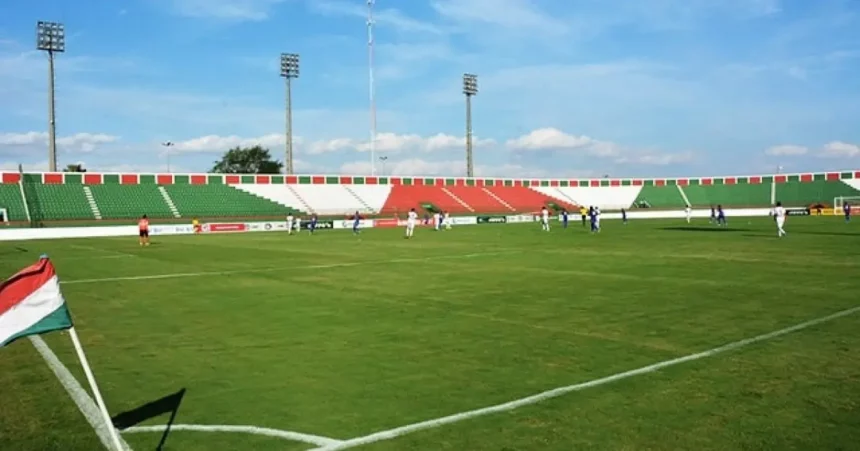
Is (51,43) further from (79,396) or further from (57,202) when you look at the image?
(79,396)

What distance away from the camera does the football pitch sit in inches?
229

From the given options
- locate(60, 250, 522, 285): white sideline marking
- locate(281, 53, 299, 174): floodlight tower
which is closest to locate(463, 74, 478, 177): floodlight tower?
locate(281, 53, 299, 174): floodlight tower

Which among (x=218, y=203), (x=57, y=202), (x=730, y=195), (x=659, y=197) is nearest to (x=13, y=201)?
(x=57, y=202)

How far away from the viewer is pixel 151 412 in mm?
6590

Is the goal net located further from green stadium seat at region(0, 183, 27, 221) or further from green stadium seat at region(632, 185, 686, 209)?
green stadium seat at region(0, 183, 27, 221)

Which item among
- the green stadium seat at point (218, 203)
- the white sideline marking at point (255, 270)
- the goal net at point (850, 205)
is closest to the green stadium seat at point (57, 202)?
the green stadium seat at point (218, 203)

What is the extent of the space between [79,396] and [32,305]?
2813mm

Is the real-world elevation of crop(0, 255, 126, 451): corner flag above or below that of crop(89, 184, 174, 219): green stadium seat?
below

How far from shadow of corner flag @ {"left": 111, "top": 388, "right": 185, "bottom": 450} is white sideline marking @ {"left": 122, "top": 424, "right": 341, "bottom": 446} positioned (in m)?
0.10

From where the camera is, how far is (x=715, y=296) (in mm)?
13633

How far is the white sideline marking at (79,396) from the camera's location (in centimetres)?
590

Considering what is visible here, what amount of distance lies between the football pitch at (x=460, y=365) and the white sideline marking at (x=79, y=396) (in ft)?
0.12

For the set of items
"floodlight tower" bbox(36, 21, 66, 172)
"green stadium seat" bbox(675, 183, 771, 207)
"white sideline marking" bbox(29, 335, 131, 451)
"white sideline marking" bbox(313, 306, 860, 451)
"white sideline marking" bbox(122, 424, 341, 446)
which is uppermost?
"floodlight tower" bbox(36, 21, 66, 172)

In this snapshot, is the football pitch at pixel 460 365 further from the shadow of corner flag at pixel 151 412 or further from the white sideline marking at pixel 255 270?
the white sideline marking at pixel 255 270
